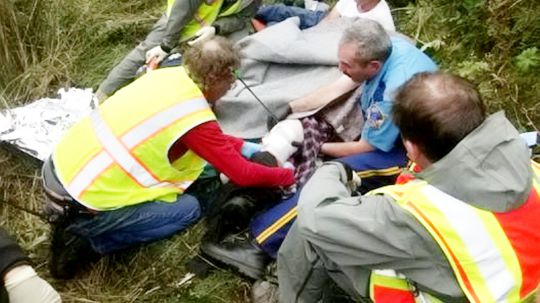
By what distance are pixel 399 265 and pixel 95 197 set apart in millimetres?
1589

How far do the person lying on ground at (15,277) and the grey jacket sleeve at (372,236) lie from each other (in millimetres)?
909

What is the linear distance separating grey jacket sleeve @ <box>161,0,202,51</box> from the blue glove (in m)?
1.22

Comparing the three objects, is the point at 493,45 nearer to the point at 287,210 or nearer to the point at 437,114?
the point at 287,210

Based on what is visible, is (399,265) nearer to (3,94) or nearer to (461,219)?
(461,219)

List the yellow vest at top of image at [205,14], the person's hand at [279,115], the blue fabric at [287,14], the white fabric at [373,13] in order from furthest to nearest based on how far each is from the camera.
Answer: the blue fabric at [287,14] < the yellow vest at top of image at [205,14] < the white fabric at [373,13] < the person's hand at [279,115]

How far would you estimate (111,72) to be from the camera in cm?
493

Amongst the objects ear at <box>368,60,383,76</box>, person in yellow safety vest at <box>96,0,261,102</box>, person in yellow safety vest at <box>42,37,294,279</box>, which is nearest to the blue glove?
person in yellow safety vest at <box>42,37,294,279</box>

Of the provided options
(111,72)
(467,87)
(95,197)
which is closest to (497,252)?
(467,87)

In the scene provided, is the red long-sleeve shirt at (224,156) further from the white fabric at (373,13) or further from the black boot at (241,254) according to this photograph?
the white fabric at (373,13)

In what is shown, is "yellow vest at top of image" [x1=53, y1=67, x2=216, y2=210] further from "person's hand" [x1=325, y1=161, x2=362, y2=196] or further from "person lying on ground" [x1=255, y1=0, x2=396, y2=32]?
"person lying on ground" [x1=255, y1=0, x2=396, y2=32]

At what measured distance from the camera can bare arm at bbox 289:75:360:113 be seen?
13.3ft

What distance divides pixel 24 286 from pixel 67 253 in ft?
4.53

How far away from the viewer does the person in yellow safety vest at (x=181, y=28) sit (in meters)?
4.74

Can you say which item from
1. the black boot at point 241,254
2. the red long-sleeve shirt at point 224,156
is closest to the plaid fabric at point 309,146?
the red long-sleeve shirt at point 224,156
